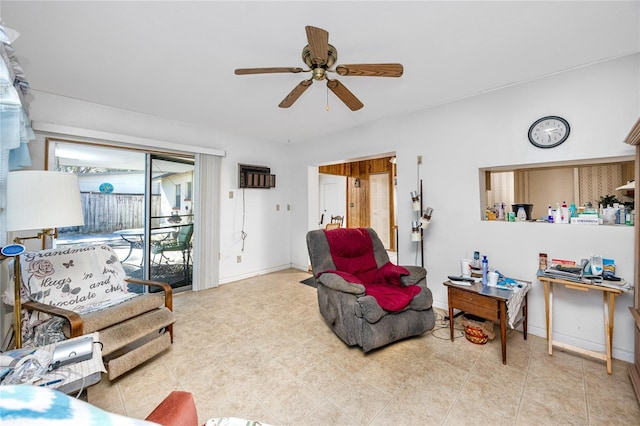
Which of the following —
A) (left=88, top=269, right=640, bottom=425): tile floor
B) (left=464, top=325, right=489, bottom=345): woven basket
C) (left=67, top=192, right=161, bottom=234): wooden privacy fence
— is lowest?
(left=88, top=269, right=640, bottom=425): tile floor

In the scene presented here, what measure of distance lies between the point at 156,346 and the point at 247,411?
40.0 inches

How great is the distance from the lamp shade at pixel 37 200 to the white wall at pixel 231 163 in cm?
180

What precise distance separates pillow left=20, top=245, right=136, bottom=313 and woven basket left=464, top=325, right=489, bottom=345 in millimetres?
3135

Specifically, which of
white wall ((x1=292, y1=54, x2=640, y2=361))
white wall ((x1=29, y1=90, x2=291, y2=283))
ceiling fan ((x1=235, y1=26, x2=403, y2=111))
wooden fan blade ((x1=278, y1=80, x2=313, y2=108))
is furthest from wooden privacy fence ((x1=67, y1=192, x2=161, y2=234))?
white wall ((x1=292, y1=54, x2=640, y2=361))

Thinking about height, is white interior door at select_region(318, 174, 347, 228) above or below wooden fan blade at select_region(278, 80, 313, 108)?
below

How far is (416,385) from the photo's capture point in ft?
5.90

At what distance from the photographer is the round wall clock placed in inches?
89.9

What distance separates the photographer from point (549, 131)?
7.72 feet

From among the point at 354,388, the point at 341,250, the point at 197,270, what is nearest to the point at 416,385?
the point at 354,388

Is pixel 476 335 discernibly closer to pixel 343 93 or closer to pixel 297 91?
pixel 343 93

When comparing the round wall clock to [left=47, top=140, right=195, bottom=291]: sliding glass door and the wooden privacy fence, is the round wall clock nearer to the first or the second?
[left=47, top=140, right=195, bottom=291]: sliding glass door

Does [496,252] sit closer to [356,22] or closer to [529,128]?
[529,128]

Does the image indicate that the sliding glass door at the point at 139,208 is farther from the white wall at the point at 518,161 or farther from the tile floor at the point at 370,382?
the white wall at the point at 518,161

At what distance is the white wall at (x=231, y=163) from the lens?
282 cm
